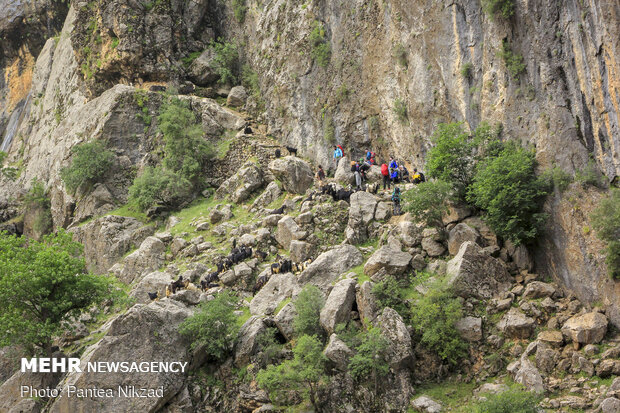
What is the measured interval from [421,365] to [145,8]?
41847mm

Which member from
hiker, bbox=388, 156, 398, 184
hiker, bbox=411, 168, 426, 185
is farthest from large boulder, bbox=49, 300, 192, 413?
hiker, bbox=388, 156, 398, 184

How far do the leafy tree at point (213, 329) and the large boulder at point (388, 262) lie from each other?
651 centimetres

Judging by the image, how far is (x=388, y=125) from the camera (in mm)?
35969

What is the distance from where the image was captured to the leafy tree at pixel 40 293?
24281 millimetres

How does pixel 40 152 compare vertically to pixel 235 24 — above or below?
below

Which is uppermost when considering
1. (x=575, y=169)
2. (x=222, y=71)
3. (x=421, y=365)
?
(x=222, y=71)

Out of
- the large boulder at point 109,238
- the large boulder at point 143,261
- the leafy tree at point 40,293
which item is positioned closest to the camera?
the leafy tree at point 40,293

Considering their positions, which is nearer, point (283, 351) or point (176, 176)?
point (283, 351)

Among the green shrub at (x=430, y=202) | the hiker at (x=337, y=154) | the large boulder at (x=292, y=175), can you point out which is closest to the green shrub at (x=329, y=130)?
the hiker at (x=337, y=154)

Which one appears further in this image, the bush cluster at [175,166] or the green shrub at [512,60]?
the bush cluster at [175,166]

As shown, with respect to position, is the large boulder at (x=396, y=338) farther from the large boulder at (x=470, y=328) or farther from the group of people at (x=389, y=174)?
the group of people at (x=389, y=174)

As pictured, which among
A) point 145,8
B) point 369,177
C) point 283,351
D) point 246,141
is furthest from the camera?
point 145,8

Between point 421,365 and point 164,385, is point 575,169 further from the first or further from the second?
point 164,385

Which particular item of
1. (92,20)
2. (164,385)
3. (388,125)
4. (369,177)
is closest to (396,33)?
(388,125)
